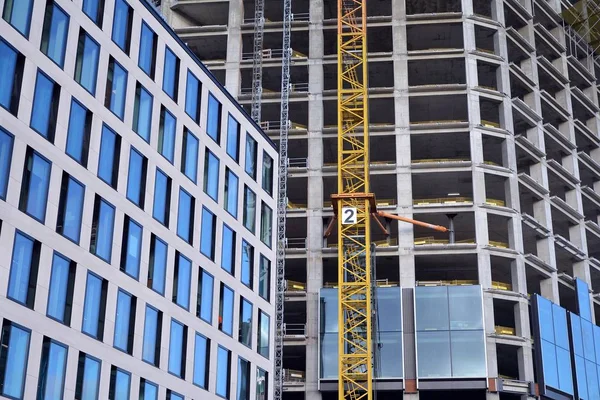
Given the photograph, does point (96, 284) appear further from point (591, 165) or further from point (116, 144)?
point (591, 165)

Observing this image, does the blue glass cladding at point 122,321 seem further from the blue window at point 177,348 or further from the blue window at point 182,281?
the blue window at point 182,281

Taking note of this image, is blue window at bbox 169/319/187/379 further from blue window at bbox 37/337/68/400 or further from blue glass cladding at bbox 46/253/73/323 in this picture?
blue window at bbox 37/337/68/400

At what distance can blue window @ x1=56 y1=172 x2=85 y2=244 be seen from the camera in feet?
132

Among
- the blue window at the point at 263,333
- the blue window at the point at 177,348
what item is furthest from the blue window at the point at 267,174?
the blue window at the point at 177,348

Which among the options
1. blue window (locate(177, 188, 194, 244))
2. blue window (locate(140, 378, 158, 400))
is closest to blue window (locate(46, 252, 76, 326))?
blue window (locate(140, 378, 158, 400))

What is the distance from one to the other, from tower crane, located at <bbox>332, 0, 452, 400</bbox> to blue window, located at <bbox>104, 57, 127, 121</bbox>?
37.6 m

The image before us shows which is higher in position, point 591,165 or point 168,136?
point 591,165

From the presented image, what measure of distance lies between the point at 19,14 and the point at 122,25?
27.9 feet

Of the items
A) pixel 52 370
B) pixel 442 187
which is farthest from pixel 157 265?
pixel 442 187

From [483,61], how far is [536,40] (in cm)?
1407

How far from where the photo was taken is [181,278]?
1938 inches

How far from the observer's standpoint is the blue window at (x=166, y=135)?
49438mm

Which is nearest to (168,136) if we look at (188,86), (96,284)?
(188,86)

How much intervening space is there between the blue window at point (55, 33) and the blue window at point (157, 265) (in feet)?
33.2
